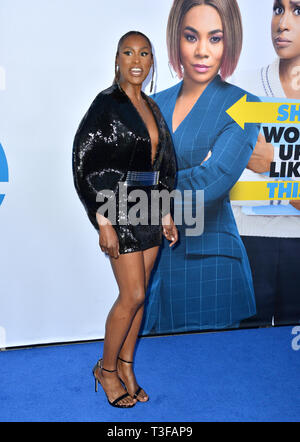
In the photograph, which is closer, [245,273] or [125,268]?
[125,268]

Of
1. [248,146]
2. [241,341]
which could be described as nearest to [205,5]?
[248,146]

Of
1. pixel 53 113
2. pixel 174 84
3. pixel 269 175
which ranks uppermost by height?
pixel 174 84

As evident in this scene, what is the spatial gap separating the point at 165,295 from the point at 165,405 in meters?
0.78

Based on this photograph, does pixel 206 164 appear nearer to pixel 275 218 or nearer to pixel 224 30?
pixel 275 218

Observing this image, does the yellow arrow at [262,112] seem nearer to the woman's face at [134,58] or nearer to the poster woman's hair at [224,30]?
the poster woman's hair at [224,30]

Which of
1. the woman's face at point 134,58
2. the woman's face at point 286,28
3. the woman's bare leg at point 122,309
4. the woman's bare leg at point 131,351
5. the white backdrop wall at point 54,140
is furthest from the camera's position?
the woman's face at point 286,28

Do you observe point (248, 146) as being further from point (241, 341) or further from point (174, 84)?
point (241, 341)

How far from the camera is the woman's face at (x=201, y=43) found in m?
2.38

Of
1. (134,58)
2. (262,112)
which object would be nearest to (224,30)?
(262,112)

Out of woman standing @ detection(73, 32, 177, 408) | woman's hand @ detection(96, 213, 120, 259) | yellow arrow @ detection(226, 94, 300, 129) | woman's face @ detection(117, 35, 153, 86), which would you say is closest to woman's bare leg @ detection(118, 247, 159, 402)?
woman standing @ detection(73, 32, 177, 408)

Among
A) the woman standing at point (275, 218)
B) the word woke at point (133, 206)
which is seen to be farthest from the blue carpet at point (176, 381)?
the word woke at point (133, 206)

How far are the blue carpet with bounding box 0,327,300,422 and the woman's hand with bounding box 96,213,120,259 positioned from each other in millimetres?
761

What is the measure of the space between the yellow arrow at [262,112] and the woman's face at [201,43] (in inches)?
9.4

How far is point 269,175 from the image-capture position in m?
2.66
